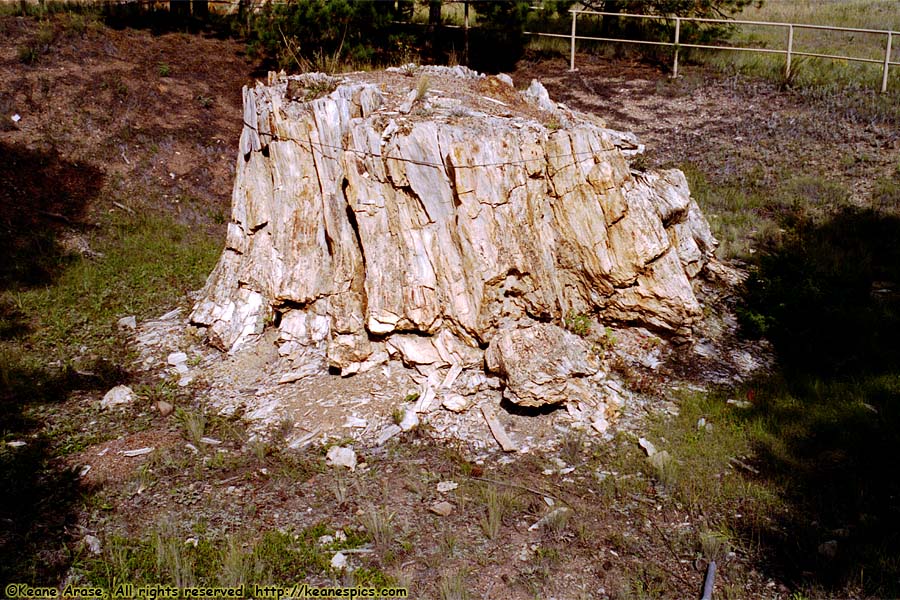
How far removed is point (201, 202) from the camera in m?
13.5

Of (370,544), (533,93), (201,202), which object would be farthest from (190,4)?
(370,544)

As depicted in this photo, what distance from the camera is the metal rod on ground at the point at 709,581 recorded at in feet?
17.8

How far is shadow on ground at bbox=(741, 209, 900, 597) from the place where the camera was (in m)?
5.82

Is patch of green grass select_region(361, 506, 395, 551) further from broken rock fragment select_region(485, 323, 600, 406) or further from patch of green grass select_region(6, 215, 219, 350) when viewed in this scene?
patch of green grass select_region(6, 215, 219, 350)

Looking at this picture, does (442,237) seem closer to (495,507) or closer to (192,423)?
(495,507)

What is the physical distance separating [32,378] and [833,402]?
28.3 ft

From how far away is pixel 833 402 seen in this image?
301 inches

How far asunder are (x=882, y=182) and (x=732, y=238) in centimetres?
353

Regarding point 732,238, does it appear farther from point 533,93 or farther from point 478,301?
point 478,301

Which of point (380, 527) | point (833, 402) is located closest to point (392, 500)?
point (380, 527)

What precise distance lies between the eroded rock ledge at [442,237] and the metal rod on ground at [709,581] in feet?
7.43

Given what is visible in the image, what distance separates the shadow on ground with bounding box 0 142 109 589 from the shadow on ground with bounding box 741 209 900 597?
228 inches

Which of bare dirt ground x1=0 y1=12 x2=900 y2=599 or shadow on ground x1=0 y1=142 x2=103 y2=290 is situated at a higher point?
Result: shadow on ground x1=0 y1=142 x2=103 y2=290

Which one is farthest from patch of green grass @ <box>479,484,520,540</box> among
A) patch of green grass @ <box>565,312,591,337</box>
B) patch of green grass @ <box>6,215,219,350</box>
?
patch of green grass @ <box>6,215,219,350</box>
